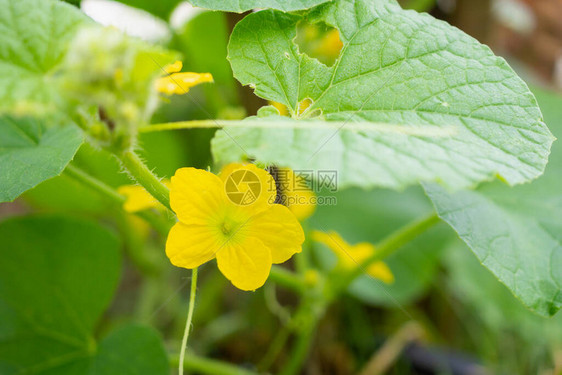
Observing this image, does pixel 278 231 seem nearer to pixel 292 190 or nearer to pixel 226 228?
pixel 226 228

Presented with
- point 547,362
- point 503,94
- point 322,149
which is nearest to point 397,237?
point 503,94

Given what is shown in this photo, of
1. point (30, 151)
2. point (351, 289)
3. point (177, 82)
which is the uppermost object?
point (177, 82)

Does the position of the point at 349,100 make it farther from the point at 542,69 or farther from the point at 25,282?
the point at 542,69

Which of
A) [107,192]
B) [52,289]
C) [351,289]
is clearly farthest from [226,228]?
[351,289]

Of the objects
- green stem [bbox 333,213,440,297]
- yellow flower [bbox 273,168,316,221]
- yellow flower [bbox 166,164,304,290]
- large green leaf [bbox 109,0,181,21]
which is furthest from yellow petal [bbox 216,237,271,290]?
large green leaf [bbox 109,0,181,21]

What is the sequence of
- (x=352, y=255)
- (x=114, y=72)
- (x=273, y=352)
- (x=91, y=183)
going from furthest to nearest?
(x=273, y=352), (x=352, y=255), (x=91, y=183), (x=114, y=72)

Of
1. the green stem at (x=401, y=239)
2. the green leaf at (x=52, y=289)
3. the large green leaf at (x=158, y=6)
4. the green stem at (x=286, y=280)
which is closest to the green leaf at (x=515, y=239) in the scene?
the green stem at (x=401, y=239)

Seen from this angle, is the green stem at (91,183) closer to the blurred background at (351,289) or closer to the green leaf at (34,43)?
the green leaf at (34,43)
